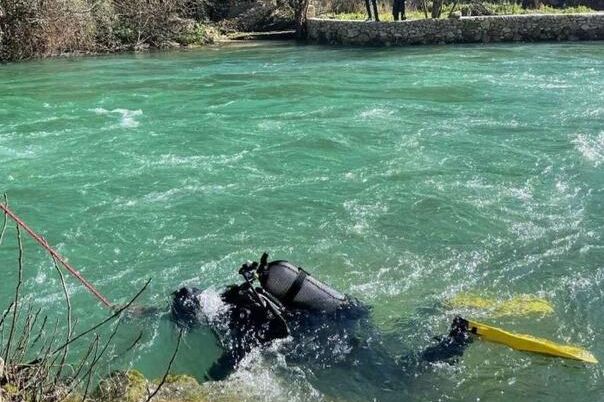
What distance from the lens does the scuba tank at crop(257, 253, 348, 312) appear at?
4.15 meters

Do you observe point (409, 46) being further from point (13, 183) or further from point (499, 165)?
point (13, 183)

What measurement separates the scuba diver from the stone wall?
18.1 meters

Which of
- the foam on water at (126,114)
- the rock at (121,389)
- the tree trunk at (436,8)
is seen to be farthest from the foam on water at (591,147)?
the tree trunk at (436,8)

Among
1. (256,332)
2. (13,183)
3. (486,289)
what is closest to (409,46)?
(13,183)

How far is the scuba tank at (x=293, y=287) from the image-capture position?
4148 mm

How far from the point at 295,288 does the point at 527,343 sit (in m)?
1.51

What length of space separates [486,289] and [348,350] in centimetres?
149

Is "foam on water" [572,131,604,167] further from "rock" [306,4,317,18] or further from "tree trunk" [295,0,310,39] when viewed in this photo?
"rock" [306,4,317,18]

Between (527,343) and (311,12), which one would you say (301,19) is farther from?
(527,343)

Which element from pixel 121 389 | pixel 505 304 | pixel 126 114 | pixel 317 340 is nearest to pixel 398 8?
pixel 126 114

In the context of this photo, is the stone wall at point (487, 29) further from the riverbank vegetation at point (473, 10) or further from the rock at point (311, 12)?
the rock at point (311, 12)

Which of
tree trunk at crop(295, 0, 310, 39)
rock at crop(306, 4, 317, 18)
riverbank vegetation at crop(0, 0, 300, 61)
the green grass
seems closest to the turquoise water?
riverbank vegetation at crop(0, 0, 300, 61)

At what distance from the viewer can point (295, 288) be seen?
13.7ft

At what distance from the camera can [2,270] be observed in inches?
227
